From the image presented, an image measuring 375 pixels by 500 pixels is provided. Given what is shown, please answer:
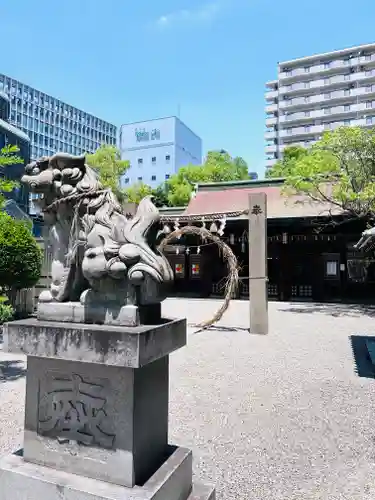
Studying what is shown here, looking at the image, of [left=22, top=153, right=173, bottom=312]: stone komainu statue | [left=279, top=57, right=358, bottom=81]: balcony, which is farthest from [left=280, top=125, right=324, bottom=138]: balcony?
[left=22, top=153, right=173, bottom=312]: stone komainu statue

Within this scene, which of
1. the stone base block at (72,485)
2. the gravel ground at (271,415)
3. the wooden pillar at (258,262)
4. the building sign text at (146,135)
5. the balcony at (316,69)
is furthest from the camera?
the building sign text at (146,135)

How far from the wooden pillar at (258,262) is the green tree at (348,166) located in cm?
495

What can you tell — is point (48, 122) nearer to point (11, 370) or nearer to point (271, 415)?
point (11, 370)

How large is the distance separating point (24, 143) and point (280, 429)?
41.7 metres

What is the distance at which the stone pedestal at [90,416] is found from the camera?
97.6 inches

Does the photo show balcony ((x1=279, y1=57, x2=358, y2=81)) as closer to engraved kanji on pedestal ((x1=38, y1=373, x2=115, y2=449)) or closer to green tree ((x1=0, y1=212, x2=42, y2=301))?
green tree ((x1=0, y1=212, x2=42, y2=301))

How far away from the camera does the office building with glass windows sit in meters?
70.2

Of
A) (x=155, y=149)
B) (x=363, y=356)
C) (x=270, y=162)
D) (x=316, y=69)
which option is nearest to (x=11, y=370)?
(x=363, y=356)

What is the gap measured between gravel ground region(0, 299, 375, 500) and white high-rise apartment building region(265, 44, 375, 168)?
59.9m

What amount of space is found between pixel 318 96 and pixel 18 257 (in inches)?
2588

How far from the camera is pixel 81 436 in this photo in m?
2.65

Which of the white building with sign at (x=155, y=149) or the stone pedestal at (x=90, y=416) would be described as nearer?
the stone pedestal at (x=90, y=416)

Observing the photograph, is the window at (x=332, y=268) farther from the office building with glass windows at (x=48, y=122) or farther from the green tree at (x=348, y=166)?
the office building with glass windows at (x=48, y=122)

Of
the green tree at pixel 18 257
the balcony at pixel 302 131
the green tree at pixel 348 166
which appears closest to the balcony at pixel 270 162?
the balcony at pixel 302 131
